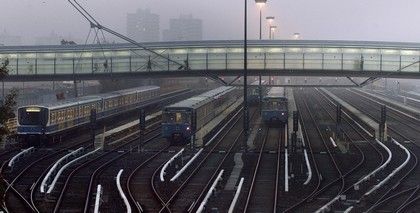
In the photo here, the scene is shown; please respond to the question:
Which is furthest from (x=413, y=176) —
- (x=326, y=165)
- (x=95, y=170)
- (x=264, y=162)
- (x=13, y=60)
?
(x=13, y=60)

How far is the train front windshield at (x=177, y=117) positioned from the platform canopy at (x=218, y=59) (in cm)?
612

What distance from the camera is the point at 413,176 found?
2588 cm

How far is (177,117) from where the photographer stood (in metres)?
37.3

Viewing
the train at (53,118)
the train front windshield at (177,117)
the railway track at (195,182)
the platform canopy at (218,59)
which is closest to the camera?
the railway track at (195,182)

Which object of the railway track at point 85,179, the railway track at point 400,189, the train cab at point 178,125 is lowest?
the railway track at point 85,179

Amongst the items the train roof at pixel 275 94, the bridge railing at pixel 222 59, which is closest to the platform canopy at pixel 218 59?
the bridge railing at pixel 222 59

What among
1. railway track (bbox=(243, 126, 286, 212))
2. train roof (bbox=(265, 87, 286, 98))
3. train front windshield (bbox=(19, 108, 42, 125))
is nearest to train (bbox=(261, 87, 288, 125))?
train roof (bbox=(265, 87, 286, 98))

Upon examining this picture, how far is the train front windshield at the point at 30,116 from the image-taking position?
36.2 m

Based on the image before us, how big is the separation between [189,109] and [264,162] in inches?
338

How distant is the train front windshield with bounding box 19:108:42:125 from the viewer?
36.2 meters

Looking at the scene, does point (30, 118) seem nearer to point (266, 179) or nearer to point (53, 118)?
point (53, 118)

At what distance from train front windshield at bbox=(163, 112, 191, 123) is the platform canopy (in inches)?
241

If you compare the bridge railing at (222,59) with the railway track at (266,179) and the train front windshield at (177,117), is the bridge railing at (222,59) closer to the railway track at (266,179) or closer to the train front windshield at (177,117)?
the train front windshield at (177,117)

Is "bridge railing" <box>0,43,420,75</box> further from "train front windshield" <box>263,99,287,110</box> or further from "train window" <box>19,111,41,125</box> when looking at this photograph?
"train window" <box>19,111,41,125</box>
